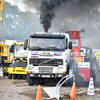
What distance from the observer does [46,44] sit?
13953mm

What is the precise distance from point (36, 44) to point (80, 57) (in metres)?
6.61

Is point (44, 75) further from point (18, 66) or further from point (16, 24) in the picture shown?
point (16, 24)

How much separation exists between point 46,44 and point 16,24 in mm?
76177

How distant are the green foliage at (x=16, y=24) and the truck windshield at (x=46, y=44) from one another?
219ft

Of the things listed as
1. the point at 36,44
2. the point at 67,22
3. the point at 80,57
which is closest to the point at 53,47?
the point at 36,44

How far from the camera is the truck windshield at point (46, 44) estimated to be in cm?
1391

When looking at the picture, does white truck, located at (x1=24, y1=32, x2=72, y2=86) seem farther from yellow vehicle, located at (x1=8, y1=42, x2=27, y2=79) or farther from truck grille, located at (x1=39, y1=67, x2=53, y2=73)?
yellow vehicle, located at (x1=8, y1=42, x2=27, y2=79)

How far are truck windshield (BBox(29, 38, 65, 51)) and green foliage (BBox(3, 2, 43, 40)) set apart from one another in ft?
219

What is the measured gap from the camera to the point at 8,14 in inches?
3524

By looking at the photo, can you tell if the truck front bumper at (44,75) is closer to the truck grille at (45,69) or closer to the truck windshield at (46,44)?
the truck grille at (45,69)

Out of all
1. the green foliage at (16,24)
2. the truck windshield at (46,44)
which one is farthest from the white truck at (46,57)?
the green foliage at (16,24)

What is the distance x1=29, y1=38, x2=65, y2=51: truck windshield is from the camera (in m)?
13.9

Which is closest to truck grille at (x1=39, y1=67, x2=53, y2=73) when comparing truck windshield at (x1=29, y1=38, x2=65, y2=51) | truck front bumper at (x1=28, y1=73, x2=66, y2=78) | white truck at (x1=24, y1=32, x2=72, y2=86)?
white truck at (x1=24, y1=32, x2=72, y2=86)

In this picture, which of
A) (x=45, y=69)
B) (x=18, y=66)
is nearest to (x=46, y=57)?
(x=45, y=69)
